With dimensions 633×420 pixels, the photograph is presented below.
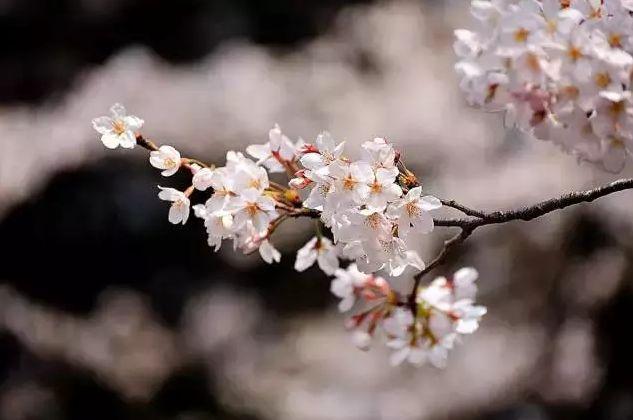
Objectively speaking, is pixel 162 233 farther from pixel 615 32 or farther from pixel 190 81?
pixel 615 32

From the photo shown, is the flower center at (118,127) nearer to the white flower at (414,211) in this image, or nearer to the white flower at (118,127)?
the white flower at (118,127)

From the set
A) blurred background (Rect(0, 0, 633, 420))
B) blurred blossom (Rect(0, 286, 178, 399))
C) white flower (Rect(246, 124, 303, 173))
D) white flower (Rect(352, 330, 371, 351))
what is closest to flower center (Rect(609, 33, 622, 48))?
white flower (Rect(246, 124, 303, 173))

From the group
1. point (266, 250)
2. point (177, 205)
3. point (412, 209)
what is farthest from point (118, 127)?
point (412, 209)

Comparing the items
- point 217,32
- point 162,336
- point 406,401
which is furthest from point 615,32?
point 217,32

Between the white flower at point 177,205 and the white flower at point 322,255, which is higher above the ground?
the white flower at point 177,205

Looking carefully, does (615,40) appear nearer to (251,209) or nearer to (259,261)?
(251,209)

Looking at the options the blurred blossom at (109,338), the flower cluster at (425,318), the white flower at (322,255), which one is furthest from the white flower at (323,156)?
the blurred blossom at (109,338)
